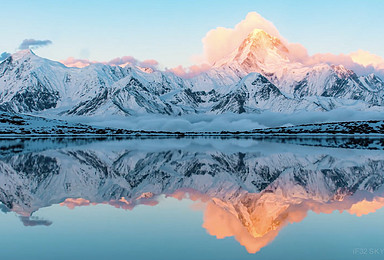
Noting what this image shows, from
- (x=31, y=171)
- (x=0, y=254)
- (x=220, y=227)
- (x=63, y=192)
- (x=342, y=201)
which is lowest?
(x=31, y=171)

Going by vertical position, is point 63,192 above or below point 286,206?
below

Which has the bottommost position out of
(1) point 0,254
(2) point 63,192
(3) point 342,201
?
(2) point 63,192

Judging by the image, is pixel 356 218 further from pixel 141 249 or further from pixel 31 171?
pixel 31 171

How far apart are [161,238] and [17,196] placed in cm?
1489

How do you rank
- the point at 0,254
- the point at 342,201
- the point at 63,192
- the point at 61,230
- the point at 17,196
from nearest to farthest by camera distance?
the point at 0,254
the point at 61,230
the point at 342,201
the point at 17,196
the point at 63,192

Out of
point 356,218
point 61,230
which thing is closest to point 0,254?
point 61,230

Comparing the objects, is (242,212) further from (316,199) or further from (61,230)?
(61,230)

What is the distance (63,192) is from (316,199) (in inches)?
719

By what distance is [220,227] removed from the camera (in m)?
19.8

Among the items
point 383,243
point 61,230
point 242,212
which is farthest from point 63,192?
point 383,243

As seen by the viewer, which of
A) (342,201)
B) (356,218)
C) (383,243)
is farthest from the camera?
(342,201)

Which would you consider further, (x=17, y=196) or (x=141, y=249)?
(x=17, y=196)

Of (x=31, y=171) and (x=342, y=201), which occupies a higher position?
(x=342, y=201)

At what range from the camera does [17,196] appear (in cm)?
2814
